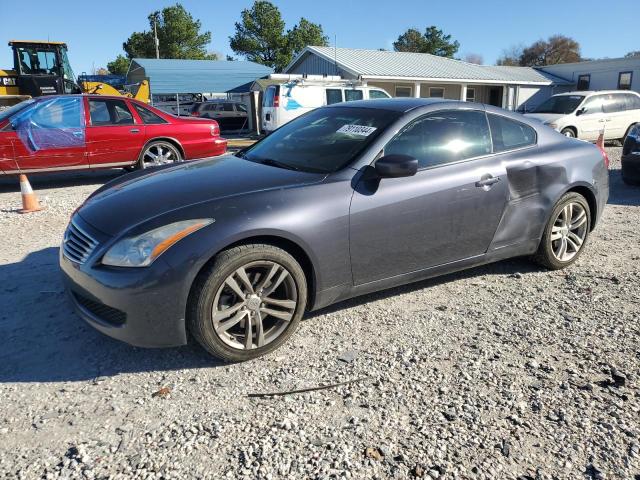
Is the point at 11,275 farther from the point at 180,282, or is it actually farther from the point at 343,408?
the point at 343,408

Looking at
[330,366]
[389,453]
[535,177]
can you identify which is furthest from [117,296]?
[535,177]

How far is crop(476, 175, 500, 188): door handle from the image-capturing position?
3740mm

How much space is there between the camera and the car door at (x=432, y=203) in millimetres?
3312

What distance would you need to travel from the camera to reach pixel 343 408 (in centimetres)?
261

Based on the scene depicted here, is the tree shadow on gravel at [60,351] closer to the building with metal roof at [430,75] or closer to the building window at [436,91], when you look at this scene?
the building with metal roof at [430,75]

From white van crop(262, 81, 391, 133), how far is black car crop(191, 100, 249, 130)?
5.75 m

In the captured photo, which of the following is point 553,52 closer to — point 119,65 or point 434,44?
point 434,44

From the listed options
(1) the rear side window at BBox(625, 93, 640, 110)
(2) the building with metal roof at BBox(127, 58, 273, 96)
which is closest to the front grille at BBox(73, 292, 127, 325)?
(1) the rear side window at BBox(625, 93, 640, 110)

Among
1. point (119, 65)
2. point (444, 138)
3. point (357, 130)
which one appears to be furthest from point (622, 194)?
point (119, 65)

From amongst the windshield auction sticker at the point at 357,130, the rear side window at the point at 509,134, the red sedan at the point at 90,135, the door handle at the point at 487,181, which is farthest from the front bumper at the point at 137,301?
the red sedan at the point at 90,135

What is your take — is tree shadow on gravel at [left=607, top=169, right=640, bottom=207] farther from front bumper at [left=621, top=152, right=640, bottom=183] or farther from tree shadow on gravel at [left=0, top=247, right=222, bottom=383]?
tree shadow on gravel at [left=0, top=247, right=222, bottom=383]

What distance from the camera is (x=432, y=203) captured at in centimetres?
352

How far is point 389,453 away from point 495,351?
1.23 metres

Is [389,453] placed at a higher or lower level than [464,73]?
lower
